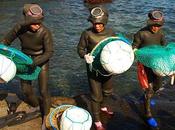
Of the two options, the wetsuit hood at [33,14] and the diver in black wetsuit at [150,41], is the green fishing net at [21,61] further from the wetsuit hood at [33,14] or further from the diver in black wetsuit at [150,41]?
the diver in black wetsuit at [150,41]

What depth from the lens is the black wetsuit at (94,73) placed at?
7980 millimetres

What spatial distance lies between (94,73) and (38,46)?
1.32 m

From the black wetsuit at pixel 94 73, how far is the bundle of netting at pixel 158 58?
2.58 feet

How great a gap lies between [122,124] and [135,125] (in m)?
0.30

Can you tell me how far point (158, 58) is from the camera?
26.1 feet

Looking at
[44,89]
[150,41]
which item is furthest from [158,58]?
[44,89]

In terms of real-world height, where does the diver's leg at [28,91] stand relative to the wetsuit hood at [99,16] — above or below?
below

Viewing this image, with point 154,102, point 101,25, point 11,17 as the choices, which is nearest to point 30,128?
point 101,25

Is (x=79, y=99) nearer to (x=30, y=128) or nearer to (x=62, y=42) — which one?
(x=30, y=128)

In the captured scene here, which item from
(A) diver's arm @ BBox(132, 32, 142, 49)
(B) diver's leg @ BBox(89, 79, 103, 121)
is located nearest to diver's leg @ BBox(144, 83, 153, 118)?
(A) diver's arm @ BBox(132, 32, 142, 49)

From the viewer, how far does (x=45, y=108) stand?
8367 mm

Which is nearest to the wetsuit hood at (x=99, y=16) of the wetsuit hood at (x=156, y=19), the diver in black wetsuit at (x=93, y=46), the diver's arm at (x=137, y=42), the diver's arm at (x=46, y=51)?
the diver in black wetsuit at (x=93, y=46)

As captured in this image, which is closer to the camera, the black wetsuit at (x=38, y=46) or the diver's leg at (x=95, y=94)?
the black wetsuit at (x=38, y=46)

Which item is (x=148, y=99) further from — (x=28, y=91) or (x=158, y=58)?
(x=28, y=91)
